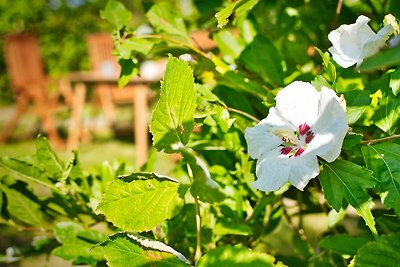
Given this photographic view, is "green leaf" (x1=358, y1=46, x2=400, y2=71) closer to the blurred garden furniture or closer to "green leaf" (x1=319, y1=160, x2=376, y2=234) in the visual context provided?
"green leaf" (x1=319, y1=160, x2=376, y2=234)

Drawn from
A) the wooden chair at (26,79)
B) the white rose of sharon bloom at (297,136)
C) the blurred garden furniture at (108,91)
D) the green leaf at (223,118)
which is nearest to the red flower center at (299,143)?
the white rose of sharon bloom at (297,136)

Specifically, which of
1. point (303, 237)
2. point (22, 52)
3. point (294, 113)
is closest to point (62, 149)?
point (22, 52)

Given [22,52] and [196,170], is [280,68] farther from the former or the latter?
[22,52]

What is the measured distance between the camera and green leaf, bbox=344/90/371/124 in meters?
0.62

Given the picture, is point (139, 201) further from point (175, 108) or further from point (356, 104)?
point (356, 104)

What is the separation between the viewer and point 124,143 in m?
6.75

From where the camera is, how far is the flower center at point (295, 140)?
1.98 feet

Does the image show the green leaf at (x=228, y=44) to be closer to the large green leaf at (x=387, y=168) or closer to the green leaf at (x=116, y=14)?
the green leaf at (x=116, y=14)

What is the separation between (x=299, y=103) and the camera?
607 mm

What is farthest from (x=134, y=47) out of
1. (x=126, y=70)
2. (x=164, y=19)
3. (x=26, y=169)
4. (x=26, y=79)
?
(x=26, y=79)

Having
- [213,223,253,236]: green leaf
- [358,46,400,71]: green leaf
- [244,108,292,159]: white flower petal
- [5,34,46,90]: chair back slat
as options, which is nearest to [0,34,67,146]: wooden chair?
[5,34,46,90]: chair back slat

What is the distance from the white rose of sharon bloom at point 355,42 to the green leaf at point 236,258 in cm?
26

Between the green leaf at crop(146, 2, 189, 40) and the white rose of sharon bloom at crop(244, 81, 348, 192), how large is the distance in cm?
39

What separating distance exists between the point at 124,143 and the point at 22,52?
6.26 ft
